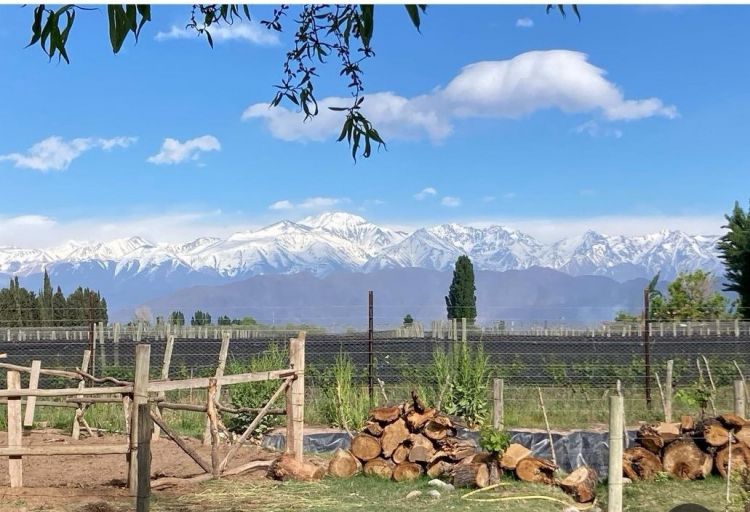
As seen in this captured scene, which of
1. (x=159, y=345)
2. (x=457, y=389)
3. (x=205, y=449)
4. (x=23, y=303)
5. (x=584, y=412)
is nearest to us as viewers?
(x=205, y=449)

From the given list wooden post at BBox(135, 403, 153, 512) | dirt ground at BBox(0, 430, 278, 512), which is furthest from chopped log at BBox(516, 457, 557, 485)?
wooden post at BBox(135, 403, 153, 512)

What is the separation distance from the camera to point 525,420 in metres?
11.2

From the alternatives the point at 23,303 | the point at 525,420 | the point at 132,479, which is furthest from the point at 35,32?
the point at 23,303

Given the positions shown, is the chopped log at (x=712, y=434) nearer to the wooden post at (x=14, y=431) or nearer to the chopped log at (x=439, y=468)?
the chopped log at (x=439, y=468)

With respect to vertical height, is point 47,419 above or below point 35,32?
below

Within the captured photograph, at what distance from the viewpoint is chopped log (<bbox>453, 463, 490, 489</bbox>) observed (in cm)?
764

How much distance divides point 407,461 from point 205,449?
9.31ft

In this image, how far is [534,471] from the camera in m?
→ 7.74

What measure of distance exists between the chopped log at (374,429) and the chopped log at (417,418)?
12.0 inches

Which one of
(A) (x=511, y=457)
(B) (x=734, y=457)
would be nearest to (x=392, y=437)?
(A) (x=511, y=457)

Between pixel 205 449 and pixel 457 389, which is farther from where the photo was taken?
pixel 457 389

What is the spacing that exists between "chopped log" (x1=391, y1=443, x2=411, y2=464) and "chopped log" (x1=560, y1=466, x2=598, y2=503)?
1.65 meters

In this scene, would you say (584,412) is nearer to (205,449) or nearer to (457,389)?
(457,389)

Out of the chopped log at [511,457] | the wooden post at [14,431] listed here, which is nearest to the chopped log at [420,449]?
the chopped log at [511,457]
